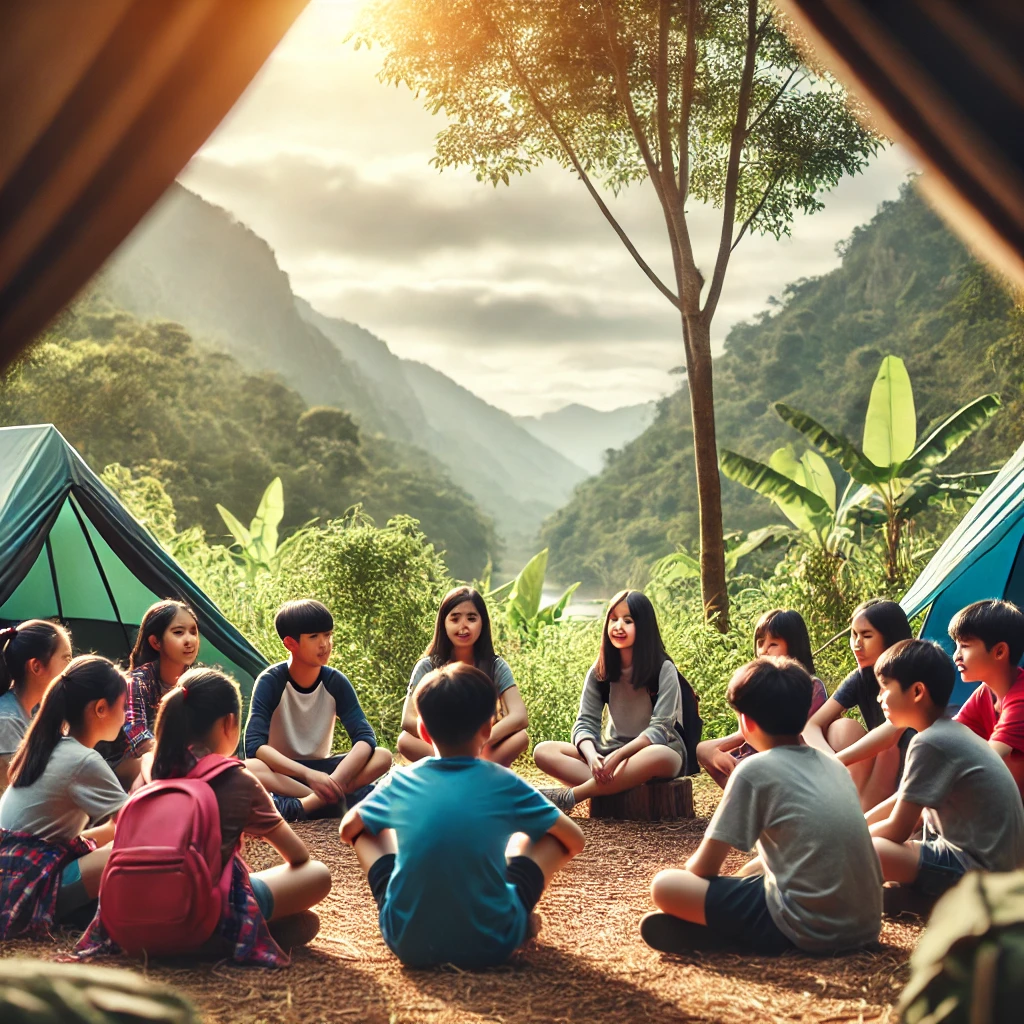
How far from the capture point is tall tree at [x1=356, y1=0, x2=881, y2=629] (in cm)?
771

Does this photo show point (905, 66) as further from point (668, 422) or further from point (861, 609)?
point (668, 422)

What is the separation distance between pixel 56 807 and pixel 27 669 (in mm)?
951

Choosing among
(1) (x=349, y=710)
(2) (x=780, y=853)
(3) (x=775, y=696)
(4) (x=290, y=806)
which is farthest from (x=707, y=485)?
(2) (x=780, y=853)

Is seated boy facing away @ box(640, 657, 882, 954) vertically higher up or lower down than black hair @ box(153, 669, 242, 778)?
lower down

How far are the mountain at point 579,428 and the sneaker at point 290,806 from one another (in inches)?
2658

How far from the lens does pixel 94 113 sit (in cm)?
231

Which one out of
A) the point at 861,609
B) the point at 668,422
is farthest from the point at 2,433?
the point at 668,422

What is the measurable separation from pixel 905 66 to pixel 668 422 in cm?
2502

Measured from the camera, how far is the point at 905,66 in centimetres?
204

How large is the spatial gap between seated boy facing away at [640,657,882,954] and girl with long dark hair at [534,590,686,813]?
1.63m

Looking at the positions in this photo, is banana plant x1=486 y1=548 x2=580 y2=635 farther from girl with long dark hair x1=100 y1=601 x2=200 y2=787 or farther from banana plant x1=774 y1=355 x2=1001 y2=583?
girl with long dark hair x1=100 y1=601 x2=200 y2=787

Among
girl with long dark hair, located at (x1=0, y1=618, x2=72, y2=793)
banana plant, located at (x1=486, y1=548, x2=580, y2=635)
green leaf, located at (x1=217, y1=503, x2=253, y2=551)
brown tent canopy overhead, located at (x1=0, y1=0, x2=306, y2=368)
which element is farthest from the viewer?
green leaf, located at (x1=217, y1=503, x2=253, y2=551)

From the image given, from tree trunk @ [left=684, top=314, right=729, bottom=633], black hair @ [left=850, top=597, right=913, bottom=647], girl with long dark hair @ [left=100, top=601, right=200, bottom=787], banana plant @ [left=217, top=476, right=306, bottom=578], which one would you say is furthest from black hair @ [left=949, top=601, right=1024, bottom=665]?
banana plant @ [left=217, top=476, right=306, bottom=578]

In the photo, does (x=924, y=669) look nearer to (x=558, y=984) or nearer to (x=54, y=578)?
(x=558, y=984)
